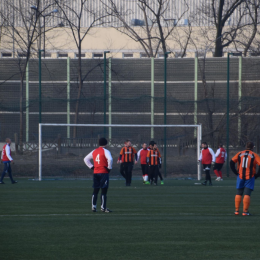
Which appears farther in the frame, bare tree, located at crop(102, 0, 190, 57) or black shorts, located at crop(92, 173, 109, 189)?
bare tree, located at crop(102, 0, 190, 57)

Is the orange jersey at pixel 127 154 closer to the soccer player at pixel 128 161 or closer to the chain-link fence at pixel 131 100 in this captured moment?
the soccer player at pixel 128 161

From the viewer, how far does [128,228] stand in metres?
9.27

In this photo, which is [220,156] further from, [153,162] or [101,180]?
[101,180]

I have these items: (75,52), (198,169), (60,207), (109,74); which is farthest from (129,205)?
(75,52)

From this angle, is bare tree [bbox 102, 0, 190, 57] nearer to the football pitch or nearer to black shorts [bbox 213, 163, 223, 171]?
black shorts [bbox 213, 163, 223, 171]

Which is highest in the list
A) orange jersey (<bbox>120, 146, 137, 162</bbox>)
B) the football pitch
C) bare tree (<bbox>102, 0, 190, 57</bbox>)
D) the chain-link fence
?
bare tree (<bbox>102, 0, 190, 57</bbox>)

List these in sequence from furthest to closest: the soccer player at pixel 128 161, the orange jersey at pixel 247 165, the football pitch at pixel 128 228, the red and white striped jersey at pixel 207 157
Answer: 1. the red and white striped jersey at pixel 207 157
2. the soccer player at pixel 128 161
3. the orange jersey at pixel 247 165
4. the football pitch at pixel 128 228

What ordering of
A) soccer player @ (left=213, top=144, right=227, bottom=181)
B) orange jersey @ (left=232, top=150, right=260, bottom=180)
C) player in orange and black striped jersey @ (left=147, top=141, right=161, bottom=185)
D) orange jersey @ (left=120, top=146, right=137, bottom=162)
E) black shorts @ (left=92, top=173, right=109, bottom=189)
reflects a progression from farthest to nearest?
soccer player @ (left=213, top=144, right=227, bottom=181), player in orange and black striped jersey @ (left=147, top=141, right=161, bottom=185), orange jersey @ (left=120, top=146, right=137, bottom=162), black shorts @ (left=92, top=173, right=109, bottom=189), orange jersey @ (left=232, top=150, right=260, bottom=180)

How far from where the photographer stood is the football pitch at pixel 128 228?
23.6 feet

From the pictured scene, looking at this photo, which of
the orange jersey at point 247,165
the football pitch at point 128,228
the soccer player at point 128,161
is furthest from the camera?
the soccer player at point 128,161

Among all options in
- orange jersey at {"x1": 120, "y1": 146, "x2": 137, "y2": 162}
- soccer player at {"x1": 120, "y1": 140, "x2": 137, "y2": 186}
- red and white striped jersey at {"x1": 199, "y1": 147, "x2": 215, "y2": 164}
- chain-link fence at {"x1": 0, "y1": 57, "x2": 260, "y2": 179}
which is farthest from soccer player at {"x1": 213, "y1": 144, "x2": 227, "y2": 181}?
orange jersey at {"x1": 120, "y1": 146, "x2": 137, "y2": 162}

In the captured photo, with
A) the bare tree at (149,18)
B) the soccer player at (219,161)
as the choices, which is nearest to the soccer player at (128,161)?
the soccer player at (219,161)

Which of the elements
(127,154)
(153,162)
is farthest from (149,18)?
(127,154)

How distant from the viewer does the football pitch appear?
7.20 m
